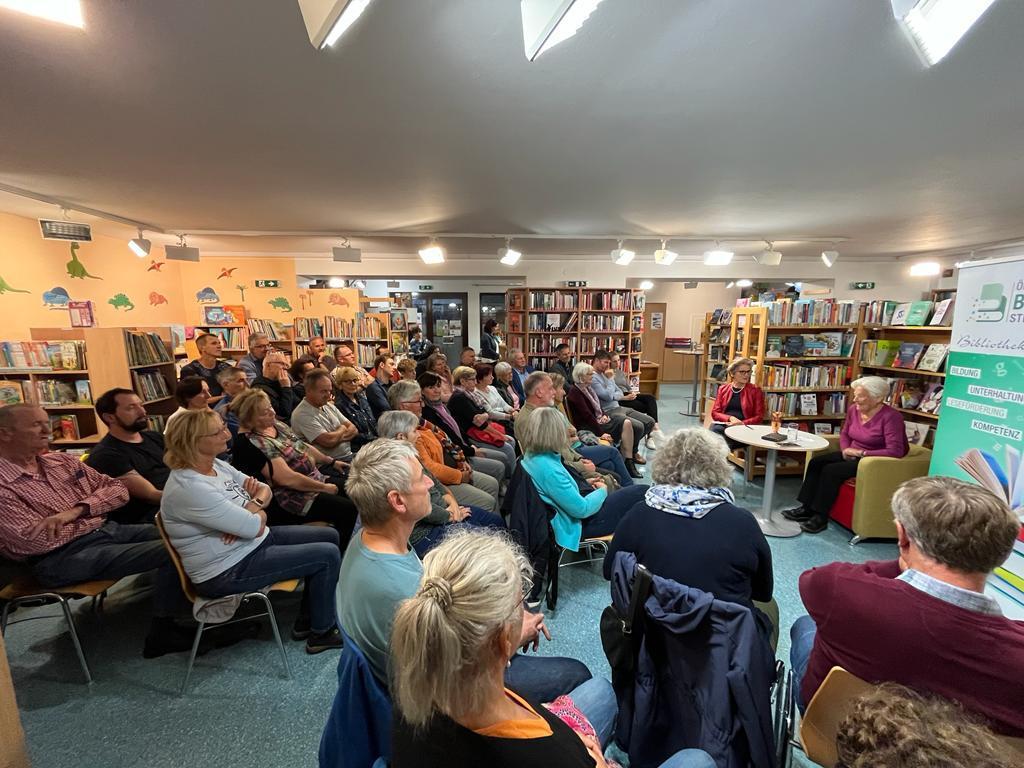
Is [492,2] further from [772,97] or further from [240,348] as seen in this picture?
[240,348]

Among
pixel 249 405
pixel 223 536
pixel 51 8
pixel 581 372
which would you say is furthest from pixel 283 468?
pixel 581 372

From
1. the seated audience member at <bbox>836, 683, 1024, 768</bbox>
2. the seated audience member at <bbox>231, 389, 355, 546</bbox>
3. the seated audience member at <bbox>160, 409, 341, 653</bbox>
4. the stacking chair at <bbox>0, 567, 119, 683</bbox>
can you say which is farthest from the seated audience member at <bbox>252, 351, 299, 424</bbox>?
the seated audience member at <bbox>836, 683, 1024, 768</bbox>

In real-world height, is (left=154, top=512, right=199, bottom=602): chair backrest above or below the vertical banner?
below

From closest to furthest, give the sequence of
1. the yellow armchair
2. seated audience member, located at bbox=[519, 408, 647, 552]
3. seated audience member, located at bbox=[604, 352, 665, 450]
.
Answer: seated audience member, located at bbox=[519, 408, 647, 552], the yellow armchair, seated audience member, located at bbox=[604, 352, 665, 450]

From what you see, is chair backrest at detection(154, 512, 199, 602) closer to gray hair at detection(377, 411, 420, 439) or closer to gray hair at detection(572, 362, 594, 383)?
gray hair at detection(377, 411, 420, 439)

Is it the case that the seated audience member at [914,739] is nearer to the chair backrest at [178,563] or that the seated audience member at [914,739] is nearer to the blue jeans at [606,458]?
the chair backrest at [178,563]

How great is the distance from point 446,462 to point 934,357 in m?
4.41

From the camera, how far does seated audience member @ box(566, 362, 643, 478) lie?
4.65 metres

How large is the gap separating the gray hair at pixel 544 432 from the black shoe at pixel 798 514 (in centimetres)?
267

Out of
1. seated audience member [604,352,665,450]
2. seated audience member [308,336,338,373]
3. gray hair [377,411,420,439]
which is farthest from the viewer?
seated audience member [604,352,665,450]

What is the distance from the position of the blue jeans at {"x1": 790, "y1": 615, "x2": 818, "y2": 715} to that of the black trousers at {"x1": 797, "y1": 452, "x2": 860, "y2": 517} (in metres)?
2.25

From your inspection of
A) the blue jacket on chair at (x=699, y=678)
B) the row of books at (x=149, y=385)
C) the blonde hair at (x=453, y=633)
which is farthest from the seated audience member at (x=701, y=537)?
the row of books at (x=149, y=385)

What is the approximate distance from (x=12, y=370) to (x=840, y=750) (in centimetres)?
558

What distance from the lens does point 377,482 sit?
1465 mm
